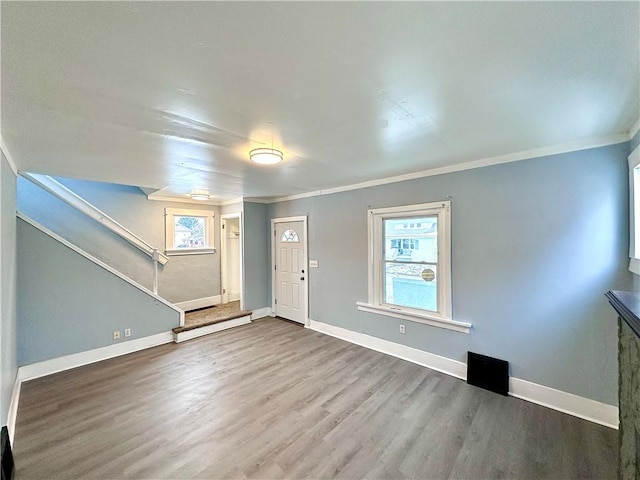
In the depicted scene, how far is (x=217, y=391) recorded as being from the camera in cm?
288

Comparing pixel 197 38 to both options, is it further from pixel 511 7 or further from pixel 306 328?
pixel 306 328

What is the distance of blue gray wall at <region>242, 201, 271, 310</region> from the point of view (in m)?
5.51

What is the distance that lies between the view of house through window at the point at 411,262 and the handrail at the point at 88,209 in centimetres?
411

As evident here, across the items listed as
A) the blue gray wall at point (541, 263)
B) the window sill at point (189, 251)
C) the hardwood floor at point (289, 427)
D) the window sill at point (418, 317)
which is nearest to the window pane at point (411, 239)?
the blue gray wall at point (541, 263)

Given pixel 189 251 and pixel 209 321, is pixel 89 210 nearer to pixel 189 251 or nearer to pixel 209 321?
pixel 189 251

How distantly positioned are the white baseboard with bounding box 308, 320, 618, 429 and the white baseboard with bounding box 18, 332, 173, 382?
3498mm

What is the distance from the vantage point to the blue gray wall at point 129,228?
4148mm

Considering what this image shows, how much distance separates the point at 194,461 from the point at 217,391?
95 cm

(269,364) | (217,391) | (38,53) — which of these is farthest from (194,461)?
(38,53)

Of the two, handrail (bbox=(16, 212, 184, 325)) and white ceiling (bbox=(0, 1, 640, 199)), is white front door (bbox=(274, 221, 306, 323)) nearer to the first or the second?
handrail (bbox=(16, 212, 184, 325))

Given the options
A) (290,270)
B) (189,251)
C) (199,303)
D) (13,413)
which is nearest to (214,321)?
(199,303)

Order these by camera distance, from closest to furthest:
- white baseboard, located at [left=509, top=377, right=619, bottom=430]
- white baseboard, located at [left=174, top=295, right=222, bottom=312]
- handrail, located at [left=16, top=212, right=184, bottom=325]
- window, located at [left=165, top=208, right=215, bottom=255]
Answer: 1. white baseboard, located at [left=509, top=377, right=619, bottom=430]
2. handrail, located at [left=16, top=212, right=184, bottom=325]
3. window, located at [left=165, top=208, right=215, bottom=255]
4. white baseboard, located at [left=174, top=295, right=222, bottom=312]

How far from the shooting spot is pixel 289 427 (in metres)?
2.31

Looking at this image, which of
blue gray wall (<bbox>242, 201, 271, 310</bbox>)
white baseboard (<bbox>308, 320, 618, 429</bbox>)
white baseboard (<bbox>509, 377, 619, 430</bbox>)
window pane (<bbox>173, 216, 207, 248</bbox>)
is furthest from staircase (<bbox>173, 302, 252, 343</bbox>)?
white baseboard (<bbox>509, 377, 619, 430</bbox>)
